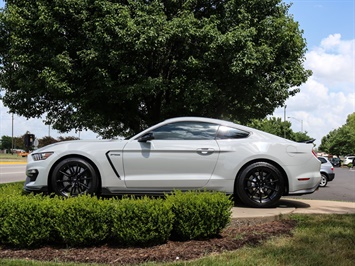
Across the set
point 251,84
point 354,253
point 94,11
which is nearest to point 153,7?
point 94,11

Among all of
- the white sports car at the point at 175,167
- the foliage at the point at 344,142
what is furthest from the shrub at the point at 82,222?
the foliage at the point at 344,142

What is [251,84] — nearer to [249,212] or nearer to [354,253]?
[249,212]

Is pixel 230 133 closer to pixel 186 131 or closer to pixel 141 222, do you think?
pixel 186 131

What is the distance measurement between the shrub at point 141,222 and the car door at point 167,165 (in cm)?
131

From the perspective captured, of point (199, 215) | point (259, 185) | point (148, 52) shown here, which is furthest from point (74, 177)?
point (148, 52)

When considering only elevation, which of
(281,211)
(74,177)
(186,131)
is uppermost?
(186,131)

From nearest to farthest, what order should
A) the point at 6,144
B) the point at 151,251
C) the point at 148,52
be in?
1. the point at 151,251
2. the point at 148,52
3. the point at 6,144

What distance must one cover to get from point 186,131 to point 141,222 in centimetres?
209

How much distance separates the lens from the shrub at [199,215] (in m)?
4.29

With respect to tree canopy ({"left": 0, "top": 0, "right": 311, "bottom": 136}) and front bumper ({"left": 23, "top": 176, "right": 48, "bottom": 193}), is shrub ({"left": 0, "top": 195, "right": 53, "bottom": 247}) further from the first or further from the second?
tree canopy ({"left": 0, "top": 0, "right": 311, "bottom": 136})

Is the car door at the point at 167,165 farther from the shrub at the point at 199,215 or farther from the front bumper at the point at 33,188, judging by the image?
the front bumper at the point at 33,188

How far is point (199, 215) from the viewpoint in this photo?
4.31 m

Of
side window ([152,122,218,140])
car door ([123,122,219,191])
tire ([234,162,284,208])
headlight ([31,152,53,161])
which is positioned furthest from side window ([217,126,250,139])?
headlight ([31,152,53,161])

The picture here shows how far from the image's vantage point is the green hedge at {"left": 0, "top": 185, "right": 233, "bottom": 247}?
416 cm
